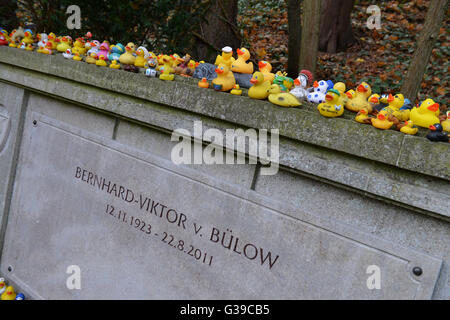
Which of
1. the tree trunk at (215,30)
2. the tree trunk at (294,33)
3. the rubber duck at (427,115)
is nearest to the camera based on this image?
the rubber duck at (427,115)

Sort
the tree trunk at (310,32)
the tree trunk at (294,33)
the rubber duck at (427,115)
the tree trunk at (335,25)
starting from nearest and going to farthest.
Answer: the rubber duck at (427,115) → the tree trunk at (310,32) → the tree trunk at (294,33) → the tree trunk at (335,25)

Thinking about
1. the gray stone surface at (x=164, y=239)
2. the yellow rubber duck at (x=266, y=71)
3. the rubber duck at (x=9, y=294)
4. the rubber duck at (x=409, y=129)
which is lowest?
the rubber duck at (x=9, y=294)

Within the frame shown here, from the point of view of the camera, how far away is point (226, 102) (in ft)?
7.35

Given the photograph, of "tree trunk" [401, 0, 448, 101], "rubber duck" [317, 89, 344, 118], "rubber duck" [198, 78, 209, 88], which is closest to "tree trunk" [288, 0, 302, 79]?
"tree trunk" [401, 0, 448, 101]

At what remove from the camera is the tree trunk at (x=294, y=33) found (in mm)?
6036

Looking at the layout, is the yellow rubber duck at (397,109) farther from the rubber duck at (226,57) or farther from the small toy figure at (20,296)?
the small toy figure at (20,296)

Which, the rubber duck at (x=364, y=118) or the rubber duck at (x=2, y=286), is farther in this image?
the rubber duck at (x=2, y=286)

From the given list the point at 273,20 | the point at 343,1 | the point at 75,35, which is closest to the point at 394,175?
the point at 75,35

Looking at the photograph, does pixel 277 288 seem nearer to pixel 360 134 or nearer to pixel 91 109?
pixel 360 134

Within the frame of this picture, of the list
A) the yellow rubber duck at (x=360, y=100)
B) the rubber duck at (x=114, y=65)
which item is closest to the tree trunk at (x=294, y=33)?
the rubber duck at (x=114, y=65)

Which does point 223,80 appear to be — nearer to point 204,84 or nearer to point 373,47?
point 204,84

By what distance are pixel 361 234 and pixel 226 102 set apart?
103 cm

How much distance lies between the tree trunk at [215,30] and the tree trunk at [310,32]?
1.50 meters

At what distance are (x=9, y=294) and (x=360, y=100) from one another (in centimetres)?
326
